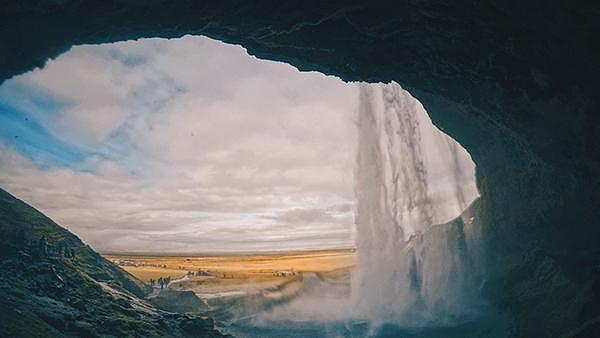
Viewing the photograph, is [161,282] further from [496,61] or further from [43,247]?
[496,61]

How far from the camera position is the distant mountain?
18734 mm

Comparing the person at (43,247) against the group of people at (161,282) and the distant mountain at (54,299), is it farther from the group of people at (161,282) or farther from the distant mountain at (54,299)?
the group of people at (161,282)

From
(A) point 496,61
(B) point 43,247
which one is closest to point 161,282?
(B) point 43,247

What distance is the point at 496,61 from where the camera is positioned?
18.1 metres

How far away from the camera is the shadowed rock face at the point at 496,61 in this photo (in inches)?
610

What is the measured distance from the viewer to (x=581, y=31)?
42.4 feet

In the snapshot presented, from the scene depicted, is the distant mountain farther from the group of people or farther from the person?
the group of people

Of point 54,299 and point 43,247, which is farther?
point 43,247

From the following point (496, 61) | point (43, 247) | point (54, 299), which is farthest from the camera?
point (43, 247)

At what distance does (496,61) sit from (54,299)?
31.6 meters

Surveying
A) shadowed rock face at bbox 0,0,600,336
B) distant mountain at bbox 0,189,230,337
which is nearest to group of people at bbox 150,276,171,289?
distant mountain at bbox 0,189,230,337

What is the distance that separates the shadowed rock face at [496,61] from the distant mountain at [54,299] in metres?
13.6

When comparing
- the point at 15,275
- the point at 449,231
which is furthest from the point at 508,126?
the point at 15,275

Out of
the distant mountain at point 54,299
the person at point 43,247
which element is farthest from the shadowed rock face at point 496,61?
the person at point 43,247
